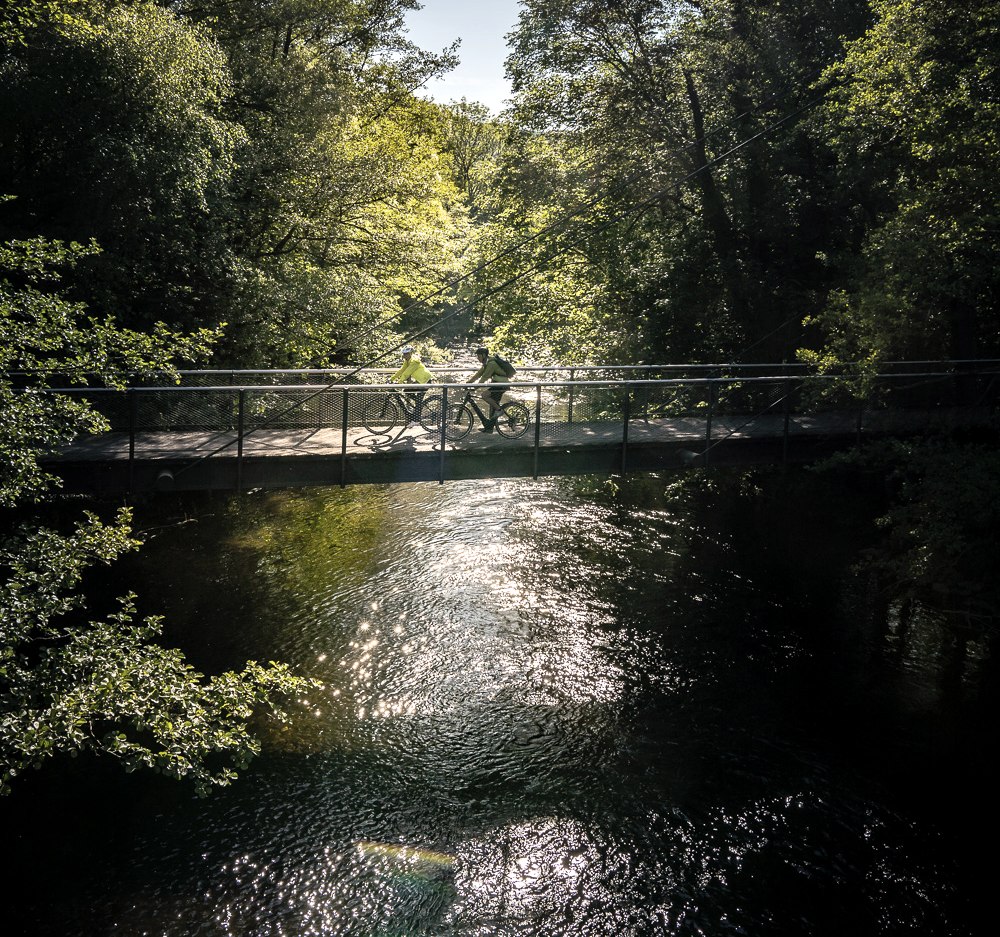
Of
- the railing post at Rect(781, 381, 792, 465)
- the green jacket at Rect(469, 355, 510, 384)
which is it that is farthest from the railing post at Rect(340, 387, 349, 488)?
the railing post at Rect(781, 381, 792, 465)

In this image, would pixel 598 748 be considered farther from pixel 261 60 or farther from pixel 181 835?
pixel 261 60

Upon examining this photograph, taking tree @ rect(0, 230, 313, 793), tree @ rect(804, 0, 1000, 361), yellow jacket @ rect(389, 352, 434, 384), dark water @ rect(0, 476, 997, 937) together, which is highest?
tree @ rect(804, 0, 1000, 361)

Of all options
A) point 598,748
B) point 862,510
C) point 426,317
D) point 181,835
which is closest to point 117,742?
point 181,835

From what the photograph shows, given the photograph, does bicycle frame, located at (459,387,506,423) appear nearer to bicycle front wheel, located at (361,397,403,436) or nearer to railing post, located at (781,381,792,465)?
bicycle front wheel, located at (361,397,403,436)

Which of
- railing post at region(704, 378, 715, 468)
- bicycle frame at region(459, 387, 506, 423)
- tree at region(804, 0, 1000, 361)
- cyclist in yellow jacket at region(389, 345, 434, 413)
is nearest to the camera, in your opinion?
bicycle frame at region(459, 387, 506, 423)

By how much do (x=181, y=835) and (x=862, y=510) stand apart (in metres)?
15.3

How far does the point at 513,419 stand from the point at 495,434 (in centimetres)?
39

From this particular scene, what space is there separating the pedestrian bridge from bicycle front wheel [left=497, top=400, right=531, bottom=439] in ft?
0.24

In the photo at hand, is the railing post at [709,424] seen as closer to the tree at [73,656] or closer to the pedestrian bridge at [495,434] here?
the pedestrian bridge at [495,434]

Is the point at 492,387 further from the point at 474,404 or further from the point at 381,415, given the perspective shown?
the point at 381,415

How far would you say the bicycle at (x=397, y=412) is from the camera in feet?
42.4

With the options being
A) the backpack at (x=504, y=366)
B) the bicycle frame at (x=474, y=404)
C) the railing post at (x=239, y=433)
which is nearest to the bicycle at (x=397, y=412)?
the bicycle frame at (x=474, y=404)

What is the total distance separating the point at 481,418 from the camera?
13.8 m

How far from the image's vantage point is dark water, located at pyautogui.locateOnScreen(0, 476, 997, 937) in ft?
29.8
